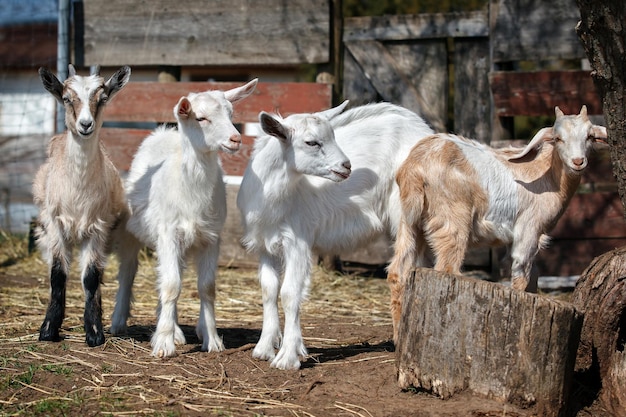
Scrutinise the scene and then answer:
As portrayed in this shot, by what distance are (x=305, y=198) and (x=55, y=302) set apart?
191cm

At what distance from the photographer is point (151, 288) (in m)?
8.05

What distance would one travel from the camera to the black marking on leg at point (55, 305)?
5672mm

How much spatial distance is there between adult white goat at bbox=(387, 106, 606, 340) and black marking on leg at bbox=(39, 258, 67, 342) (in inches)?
91.4

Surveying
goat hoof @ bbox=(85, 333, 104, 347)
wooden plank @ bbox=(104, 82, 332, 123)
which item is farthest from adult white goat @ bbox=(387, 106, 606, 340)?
wooden plank @ bbox=(104, 82, 332, 123)

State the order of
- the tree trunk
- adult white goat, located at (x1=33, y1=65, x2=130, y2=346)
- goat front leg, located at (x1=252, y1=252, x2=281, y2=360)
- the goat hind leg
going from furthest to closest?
1. the goat hind leg
2. adult white goat, located at (x1=33, y1=65, x2=130, y2=346)
3. goat front leg, located at (x1=252, y1=252, x2=281, y2=360)
4. the tree trunk

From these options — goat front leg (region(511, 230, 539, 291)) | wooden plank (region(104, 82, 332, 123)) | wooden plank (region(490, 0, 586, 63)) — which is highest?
wooden plank (region(490, 0, 586, 63))

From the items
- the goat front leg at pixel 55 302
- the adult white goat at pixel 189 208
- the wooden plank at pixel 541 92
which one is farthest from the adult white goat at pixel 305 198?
the wooden plank at pixel 541 92

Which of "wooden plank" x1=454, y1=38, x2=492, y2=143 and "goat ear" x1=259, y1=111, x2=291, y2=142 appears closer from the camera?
"goat ear" x1=259, y1=111, x2=291, y2=142

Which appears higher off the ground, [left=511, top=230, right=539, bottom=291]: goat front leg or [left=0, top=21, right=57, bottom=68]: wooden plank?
[left=0, top=21, right=57, bottom=68]: wooden plank

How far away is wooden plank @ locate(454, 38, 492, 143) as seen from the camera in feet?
27.3

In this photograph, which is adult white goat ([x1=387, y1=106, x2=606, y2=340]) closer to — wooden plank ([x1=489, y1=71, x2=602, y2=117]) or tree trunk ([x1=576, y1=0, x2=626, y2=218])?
tree trunk ([x1=576, y1=0, x2=626, y2=218])

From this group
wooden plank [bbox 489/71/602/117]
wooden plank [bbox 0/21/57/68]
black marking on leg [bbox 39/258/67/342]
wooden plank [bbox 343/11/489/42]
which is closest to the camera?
black marking on leg [bbox 39/258/67/342]

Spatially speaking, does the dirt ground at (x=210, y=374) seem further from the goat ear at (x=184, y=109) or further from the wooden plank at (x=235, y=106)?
the wooden plank at (x=235, y=106)

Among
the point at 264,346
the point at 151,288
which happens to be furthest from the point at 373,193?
the point at 151,288
